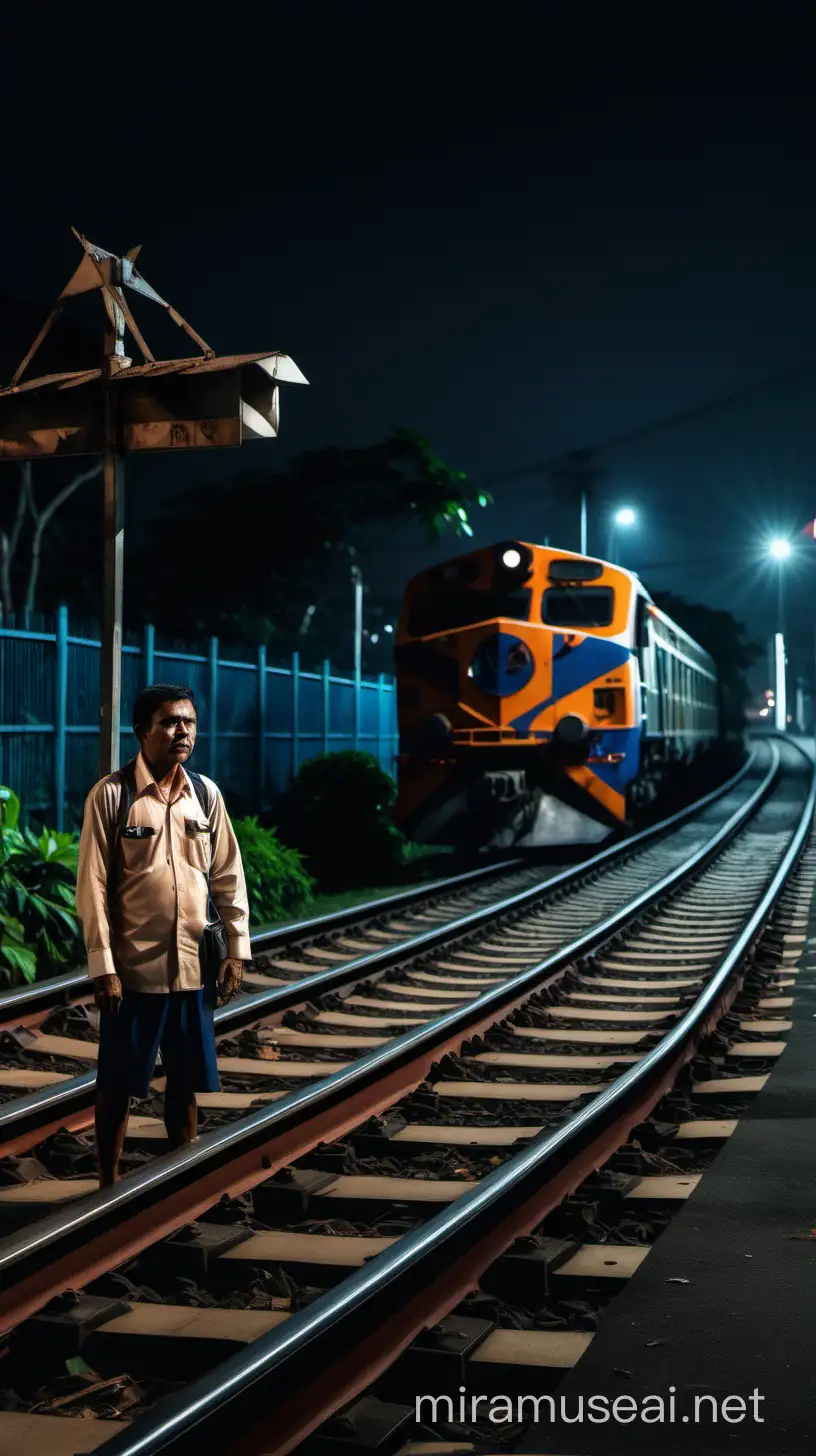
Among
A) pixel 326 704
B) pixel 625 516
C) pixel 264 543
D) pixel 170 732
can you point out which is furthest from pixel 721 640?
pixel 170 732

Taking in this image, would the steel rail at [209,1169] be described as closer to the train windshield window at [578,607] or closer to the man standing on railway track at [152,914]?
the man standing on railway track at [152,914]

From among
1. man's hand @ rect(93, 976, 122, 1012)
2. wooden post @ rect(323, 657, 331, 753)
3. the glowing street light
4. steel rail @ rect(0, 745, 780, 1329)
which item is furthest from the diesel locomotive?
the glowing street light

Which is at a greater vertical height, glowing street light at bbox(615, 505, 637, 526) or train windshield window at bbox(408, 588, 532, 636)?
glowing street light at bbox(615, 505, 637, 526)

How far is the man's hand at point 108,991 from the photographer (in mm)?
4566

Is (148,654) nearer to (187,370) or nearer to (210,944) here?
(187,370)

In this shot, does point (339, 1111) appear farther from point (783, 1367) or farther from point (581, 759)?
point (581, 759)

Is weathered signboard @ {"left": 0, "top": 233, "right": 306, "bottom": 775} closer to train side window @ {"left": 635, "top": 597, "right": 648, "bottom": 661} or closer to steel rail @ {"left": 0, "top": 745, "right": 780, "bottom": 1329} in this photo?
steel rail @ {"left": 0, "top": 745, "right": 780, "bottom": 1329}

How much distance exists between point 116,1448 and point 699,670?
25.3 meters

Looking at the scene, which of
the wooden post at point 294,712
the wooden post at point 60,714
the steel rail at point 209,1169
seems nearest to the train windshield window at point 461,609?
the wooden post at point 294,712

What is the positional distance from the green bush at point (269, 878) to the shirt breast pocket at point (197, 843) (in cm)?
765

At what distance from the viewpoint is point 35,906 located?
10125mm

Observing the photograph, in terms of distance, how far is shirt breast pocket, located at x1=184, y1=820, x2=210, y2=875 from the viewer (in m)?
4.87

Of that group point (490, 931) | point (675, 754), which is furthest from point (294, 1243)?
point (675, 754)

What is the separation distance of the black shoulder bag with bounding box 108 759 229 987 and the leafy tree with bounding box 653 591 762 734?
112 feet
